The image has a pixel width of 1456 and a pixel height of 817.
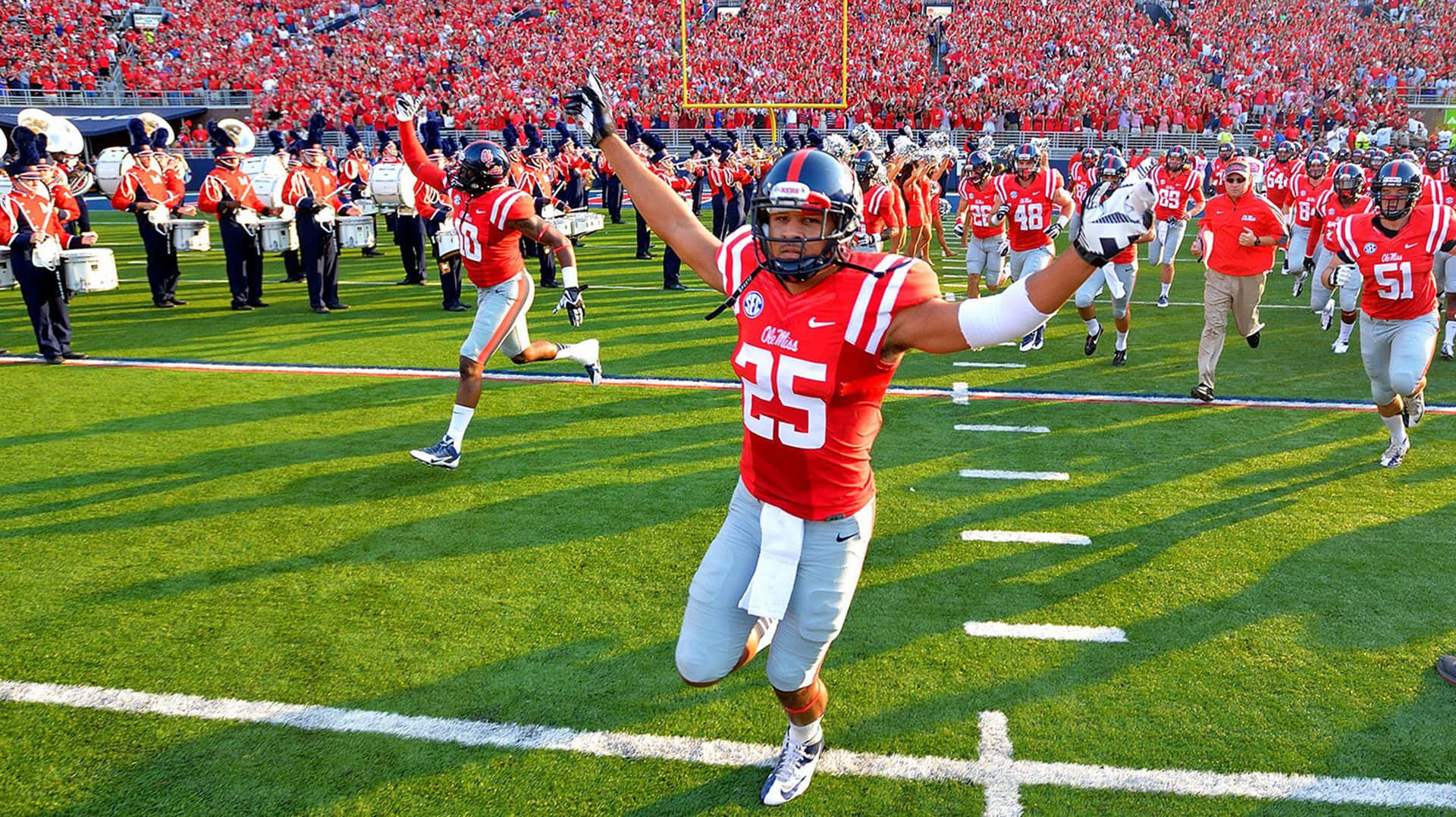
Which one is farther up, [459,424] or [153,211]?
[153,211]

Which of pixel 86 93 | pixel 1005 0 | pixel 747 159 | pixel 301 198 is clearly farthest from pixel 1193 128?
pixel 86 93

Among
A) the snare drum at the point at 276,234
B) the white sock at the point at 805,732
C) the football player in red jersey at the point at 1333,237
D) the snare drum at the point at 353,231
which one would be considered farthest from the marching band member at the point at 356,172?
the white sock at the point at 805,732

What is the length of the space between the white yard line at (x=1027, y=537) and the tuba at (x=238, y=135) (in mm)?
12222

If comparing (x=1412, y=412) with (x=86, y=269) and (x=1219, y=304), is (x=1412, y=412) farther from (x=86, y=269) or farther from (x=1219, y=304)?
(x=86, y=269)

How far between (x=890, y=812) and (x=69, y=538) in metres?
4.79

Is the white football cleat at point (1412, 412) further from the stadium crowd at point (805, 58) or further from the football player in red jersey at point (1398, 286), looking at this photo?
the stadium crowd at point (805, 58)

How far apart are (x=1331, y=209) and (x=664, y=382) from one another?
309 inches

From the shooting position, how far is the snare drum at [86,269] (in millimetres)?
10125

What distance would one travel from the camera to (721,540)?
331 centimetres

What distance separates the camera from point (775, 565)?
310 cm

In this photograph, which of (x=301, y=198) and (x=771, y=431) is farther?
(x=301, y=198)

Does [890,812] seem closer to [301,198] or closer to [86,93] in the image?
[301,198]

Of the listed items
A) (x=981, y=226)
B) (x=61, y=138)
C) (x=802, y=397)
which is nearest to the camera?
(x=802, y=397)

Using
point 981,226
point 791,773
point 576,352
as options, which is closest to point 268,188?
point 576,352
